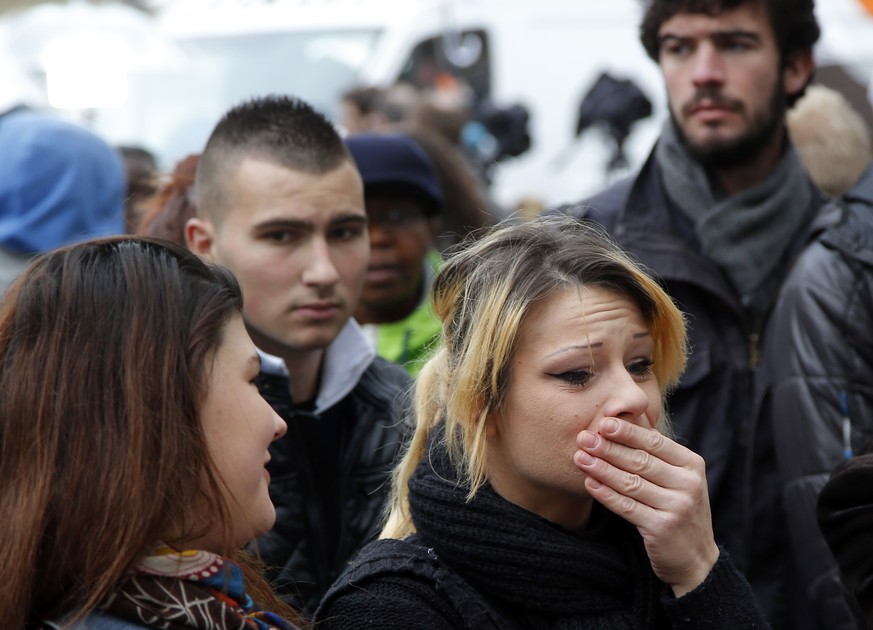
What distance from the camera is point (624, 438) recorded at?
2.19m

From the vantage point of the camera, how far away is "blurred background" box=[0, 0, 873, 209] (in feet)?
33.2

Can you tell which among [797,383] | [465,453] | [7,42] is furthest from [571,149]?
[465,453]

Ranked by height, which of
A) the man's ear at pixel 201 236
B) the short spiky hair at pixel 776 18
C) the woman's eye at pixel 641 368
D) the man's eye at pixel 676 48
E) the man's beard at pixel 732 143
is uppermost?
the short spiky hair at pixel 776 18

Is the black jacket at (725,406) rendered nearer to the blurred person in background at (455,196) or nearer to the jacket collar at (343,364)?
the jacket collar at (343,364)

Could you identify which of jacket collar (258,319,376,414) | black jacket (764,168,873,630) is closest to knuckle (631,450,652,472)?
black jacket (764,168,873,630)

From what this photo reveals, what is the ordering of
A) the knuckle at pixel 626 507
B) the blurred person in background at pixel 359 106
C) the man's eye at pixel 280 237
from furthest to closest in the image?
the blurred person in background at pixel 359 106 < the man's eye at pixel 280 237 < the knuckle at pixel 626 507

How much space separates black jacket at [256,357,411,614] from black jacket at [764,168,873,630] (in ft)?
3.22

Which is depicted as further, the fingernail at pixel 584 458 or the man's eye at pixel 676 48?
the man's eye at pixel 676 48

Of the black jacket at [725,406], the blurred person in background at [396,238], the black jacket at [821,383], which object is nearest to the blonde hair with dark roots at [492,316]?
the black jacket at [821,383]

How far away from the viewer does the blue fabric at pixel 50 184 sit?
15.1ft

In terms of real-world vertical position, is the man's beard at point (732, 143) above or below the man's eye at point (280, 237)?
above

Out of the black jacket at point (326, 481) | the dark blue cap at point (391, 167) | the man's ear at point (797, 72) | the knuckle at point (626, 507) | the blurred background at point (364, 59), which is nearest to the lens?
the knuckle at point (626, 507)

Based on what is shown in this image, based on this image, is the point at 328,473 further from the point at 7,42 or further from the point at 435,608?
the point at 7,42

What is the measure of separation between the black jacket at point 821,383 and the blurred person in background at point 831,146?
1.73m
